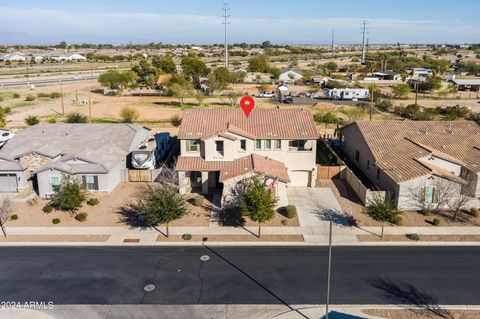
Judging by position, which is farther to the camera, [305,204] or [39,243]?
[305,204]

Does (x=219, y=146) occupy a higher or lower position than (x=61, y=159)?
higher

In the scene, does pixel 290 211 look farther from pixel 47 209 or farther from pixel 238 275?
pixel 47 209

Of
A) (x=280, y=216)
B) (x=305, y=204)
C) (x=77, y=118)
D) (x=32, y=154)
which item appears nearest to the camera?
(x=280, y=216)

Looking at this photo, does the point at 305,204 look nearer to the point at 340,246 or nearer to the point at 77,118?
the point at 340,246

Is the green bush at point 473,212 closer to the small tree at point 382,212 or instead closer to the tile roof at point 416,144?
the tile roof at point 416,144

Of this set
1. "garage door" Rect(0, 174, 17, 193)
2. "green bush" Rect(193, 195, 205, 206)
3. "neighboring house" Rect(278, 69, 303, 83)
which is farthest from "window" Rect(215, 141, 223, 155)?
"neighboring house" Rect(278, 69, 303, 83)

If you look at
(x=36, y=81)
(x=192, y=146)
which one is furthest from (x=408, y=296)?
(x=36, y=81)

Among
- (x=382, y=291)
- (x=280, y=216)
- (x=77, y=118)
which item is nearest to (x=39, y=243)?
(x=280, y=216)
